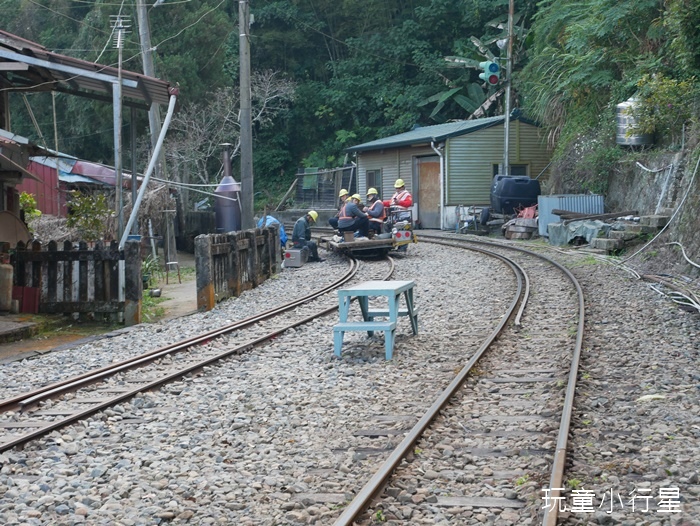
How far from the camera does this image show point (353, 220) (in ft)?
70.0

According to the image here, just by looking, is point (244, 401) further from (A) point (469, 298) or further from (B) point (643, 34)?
(B) point (643, 34)

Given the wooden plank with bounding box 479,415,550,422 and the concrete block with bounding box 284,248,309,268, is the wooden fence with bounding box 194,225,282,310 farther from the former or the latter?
the wooden plank with bounding box 479,415,550,422

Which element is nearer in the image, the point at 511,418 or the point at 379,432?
the point at 379,432

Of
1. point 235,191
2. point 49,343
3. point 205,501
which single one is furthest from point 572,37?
point 205,501

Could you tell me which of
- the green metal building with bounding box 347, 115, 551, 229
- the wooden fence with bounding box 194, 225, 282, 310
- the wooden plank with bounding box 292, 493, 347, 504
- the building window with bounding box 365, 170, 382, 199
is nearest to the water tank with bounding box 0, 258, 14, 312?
the wooden fence with bounding box 194, 225, 282, 310

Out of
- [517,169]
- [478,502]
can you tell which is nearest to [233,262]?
[478,502]

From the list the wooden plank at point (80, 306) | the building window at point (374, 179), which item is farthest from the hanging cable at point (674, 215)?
the building window at point (374, 179)

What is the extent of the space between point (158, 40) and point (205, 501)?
35106 millimetres

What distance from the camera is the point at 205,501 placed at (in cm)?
501

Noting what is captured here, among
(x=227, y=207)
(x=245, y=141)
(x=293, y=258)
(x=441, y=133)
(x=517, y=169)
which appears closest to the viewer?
(x=245, y=141)

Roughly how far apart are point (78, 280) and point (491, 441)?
806 cm

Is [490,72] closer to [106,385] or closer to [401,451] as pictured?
[106,385]

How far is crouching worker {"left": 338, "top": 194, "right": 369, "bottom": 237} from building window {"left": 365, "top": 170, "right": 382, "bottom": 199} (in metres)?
17.0

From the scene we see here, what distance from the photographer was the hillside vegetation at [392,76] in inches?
880
